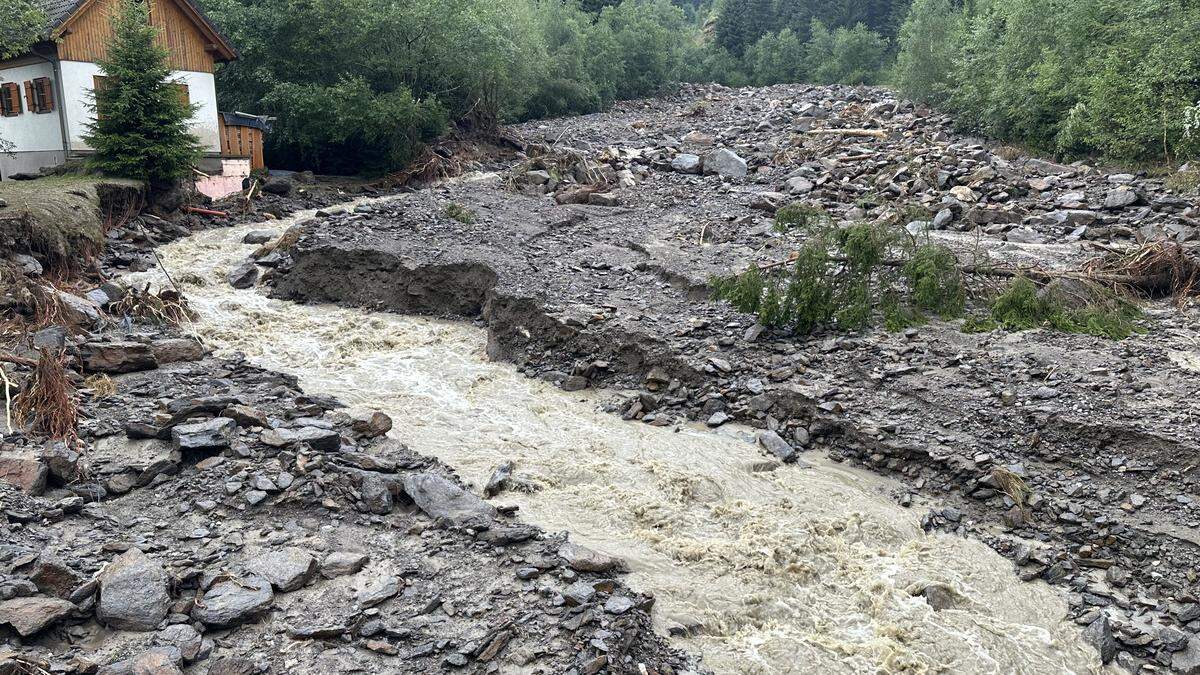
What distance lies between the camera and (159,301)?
14.6 meters

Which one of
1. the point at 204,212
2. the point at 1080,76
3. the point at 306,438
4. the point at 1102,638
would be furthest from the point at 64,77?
the point at 1080,76

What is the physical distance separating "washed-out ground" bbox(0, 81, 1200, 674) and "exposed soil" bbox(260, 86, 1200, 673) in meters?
0.04

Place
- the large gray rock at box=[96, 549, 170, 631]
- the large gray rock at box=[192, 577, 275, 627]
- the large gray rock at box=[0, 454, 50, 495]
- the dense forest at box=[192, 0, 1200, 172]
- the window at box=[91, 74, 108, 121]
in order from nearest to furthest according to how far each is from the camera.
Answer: the large gray rock at box=[96, 549, 170, 631], the large gray rock at box=[192, 577, 275, 627], the large gray rock at box=[0, 454, 50, 495], the window at box=[91, 74, 108, 121], the dense forest at box=[192, 0, 1200, 172]

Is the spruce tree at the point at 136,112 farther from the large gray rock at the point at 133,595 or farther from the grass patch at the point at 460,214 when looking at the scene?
the large gray rock at the point at 133,595

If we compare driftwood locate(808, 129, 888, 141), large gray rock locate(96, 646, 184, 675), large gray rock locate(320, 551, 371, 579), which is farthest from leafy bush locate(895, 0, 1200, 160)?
large gray rock locate(96, 646, 184, 675)

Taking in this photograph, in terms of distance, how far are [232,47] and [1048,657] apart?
2615 centimetres

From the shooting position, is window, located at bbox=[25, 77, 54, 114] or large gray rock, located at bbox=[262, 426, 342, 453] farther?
window, located at bbox=[25, 77, 54, 114]

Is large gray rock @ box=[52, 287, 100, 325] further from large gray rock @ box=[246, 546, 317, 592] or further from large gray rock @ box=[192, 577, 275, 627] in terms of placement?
large gray rock @ box=[192, 577, 275, 627]

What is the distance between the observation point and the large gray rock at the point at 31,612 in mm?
5895

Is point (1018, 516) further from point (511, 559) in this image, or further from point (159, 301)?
point (159, 301)

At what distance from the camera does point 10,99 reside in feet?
76.5

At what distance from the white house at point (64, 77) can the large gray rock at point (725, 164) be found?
13949mm

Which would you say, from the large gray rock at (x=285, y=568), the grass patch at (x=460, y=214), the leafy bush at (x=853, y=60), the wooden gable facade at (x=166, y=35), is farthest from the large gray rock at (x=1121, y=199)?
the leafy bush at (x=853, y=60)

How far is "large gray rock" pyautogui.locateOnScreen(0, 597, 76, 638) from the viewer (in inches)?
232
